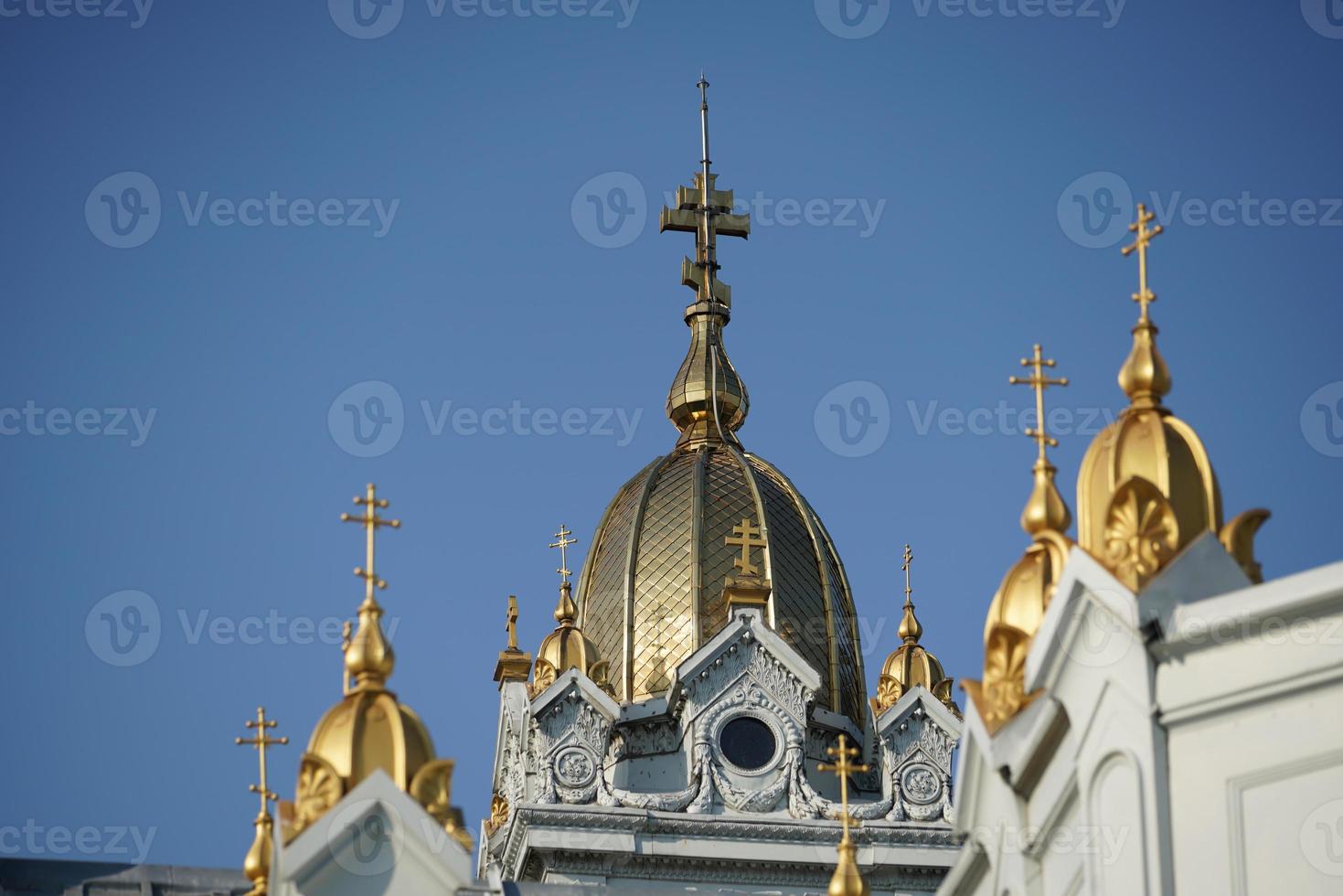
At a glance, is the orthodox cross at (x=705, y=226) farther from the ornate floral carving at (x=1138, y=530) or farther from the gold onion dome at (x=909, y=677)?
the ornate floral carving at (x=1138, y=530)

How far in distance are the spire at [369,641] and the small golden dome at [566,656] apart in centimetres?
2044

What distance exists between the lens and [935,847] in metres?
51.1

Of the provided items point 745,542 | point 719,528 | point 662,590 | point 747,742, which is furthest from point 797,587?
point 747,742

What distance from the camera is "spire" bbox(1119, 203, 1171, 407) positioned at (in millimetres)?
30703

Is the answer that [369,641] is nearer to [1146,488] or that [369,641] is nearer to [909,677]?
[1146,488]

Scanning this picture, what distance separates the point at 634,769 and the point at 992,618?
67.9 ft

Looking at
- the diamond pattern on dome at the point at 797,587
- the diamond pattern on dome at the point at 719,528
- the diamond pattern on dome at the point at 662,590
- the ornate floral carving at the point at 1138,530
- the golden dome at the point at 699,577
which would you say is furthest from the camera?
the diamond pattern on dome at the point at 797,587

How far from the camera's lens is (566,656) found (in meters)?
53.2

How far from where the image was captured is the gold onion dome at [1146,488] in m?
29.2

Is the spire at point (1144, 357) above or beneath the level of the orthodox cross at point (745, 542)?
beneath

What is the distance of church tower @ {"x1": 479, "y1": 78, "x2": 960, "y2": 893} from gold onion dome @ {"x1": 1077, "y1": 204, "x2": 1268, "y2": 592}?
58.8ft

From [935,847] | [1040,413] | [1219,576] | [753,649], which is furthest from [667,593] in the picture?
[1219,576]

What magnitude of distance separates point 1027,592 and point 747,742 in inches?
799

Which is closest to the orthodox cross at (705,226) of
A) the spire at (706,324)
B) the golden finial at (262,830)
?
the spire at (706,324)
